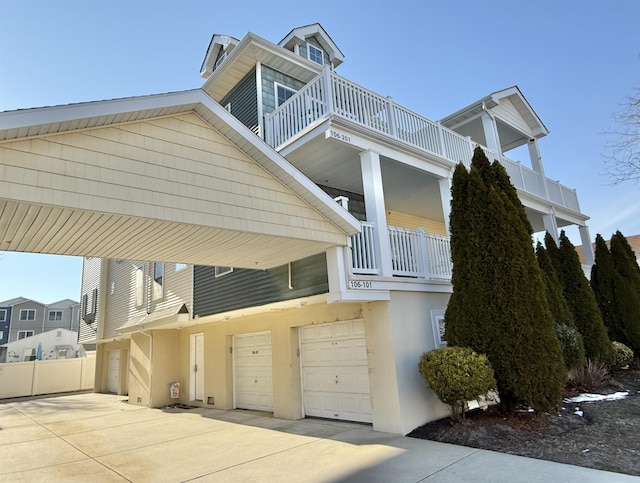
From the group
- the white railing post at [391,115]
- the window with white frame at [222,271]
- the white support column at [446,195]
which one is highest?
the white railing post at [391,115]

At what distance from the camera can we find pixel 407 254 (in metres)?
8.65

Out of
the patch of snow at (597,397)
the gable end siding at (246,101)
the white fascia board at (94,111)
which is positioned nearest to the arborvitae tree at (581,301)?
the patch of snow at (597,397)

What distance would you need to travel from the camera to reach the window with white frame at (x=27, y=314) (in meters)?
49.2

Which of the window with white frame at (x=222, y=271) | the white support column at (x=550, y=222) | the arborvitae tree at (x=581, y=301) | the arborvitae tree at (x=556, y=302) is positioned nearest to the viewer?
the arborvitae tree at (x=556, y=302)

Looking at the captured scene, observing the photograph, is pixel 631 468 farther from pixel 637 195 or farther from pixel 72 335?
pixel 72 335

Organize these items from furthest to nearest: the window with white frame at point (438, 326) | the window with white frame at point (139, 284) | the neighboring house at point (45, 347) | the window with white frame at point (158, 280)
A: the neighboring house at point (45, 347), the window with white frame at point (139, 284), the window with white frame at point (158, 280), the window with white frame at point (438, 326)

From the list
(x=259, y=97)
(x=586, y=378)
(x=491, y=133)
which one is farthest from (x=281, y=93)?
(x=586, y=378)

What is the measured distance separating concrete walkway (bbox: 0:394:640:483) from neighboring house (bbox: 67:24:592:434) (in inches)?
42.3

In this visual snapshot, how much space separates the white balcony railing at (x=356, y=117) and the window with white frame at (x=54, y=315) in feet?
178

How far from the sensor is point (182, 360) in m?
14.2

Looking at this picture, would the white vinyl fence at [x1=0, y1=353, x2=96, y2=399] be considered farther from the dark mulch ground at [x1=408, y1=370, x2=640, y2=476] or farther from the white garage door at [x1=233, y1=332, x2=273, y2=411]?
the dark mulch ground at [x1=408, y1=370, x2=640, y2=476]

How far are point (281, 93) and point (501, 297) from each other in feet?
28.2

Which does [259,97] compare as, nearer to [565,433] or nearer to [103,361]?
[565,433]

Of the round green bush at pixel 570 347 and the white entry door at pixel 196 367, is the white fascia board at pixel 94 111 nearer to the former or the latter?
the round green bush at pixel 570 347
